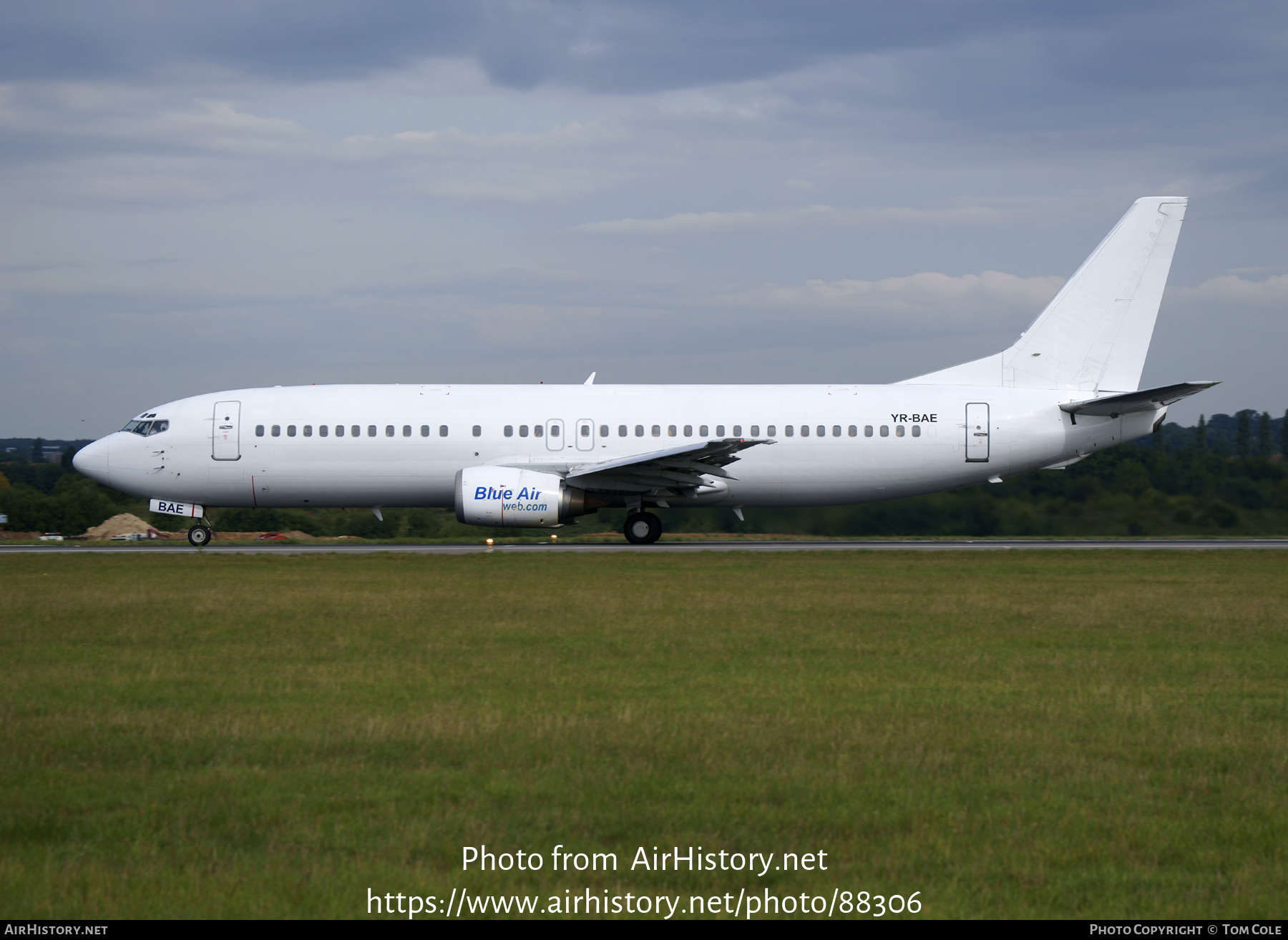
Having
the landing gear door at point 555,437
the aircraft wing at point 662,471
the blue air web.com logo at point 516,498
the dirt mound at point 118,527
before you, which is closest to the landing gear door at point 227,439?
the blue air web.com logo at point 516,498

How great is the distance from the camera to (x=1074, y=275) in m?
29.5

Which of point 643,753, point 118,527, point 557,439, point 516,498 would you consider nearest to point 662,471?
point 557,439

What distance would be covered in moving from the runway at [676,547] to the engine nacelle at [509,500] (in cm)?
73

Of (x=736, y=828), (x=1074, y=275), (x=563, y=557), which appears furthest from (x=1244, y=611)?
(x=1074, y=275)

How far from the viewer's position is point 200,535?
95.5ft

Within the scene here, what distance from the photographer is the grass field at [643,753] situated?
5410 millimetres

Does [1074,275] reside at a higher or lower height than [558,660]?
higher

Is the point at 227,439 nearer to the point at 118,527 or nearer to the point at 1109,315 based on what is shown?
the point at 118,527

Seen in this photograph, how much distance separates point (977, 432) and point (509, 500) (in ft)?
37.9

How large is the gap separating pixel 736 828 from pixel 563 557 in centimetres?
1854

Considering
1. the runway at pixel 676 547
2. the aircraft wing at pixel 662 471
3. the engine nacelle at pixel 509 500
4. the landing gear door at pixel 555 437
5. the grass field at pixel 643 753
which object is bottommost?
the grass field at pixel 643 753

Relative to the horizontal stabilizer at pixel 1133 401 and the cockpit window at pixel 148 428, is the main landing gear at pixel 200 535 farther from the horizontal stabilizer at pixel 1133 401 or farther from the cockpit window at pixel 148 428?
the horizontal stabilizer at pixel 1133 401

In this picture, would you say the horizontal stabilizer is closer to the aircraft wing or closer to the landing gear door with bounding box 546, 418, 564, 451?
the aircraft wing
